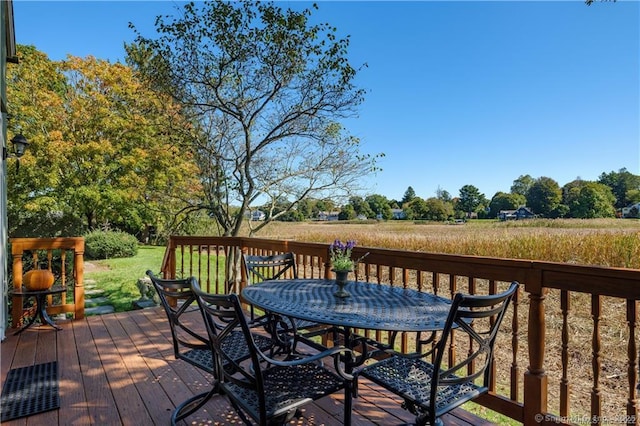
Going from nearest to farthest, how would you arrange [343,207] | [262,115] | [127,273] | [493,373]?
[493,373] < [262,115] < [343,207] < [127,273]

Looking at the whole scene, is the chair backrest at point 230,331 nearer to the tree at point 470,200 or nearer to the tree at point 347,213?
the tree at point 347,213

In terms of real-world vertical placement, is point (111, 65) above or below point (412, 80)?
above

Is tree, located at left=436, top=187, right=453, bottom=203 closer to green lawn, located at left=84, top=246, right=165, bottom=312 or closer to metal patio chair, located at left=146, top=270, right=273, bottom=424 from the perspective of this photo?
green lawn, located at left=84, top=246, right=165, bottom=312

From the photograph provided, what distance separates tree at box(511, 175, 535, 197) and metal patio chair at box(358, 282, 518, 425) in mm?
14532

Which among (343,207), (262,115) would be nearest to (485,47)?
(343,207)

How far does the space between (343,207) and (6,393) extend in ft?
20.2

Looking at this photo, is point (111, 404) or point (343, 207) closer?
point (111, 404)

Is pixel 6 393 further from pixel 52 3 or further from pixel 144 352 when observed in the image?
pixel 52 3

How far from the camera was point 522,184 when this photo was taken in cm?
1507

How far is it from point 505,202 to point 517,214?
2.10 metres

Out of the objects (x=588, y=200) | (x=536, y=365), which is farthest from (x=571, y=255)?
(x=588, y=200)

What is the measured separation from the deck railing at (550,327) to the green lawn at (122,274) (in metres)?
2.16

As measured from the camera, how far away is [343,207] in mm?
7754

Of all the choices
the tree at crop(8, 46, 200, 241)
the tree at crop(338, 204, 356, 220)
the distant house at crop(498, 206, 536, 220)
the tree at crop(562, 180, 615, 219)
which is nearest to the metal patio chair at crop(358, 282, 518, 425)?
the tree at crop(338, 204, 356, 220)
